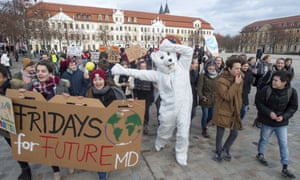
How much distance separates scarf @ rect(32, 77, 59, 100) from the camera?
2426 millimetres

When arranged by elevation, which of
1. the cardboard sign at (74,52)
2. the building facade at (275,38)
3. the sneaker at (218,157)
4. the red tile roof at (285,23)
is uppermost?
the red tile roof at (285,23)

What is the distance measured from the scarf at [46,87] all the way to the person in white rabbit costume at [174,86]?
88 centimetres

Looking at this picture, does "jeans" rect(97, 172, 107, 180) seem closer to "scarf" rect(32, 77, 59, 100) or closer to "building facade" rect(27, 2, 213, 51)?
"scarf" rect(32, 77, 59, 100)

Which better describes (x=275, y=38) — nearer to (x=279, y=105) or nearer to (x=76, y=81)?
(x=279, y=105)

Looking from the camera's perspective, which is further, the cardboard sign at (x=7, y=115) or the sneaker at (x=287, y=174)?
the sneaker at (x=287, y=174)

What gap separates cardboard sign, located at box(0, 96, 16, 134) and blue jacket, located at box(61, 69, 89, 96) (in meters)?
2.07

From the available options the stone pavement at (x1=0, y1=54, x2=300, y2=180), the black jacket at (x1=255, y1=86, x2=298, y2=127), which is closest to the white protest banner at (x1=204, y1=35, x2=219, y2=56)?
the stone pavement at (x1=0, y1=54, x2=300, y2=180)

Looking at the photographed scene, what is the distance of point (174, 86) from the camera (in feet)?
9.40

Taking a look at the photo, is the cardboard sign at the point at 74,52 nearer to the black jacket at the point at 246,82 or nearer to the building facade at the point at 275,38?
the black jacket at the point at 246,82

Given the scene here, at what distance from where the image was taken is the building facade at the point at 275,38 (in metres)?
57.3

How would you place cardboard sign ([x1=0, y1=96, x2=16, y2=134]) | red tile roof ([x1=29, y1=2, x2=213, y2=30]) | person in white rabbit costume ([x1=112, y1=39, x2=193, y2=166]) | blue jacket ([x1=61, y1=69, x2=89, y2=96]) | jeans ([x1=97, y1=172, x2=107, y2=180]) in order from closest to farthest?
1. cardboard sign ([x1=0, y1=96, x2=16, y2=134])
2. jeans ([x1=97, y1=172, x2=107, y2=180])
3. person in white rabbit costume ([x1=112, y1=39, x2=193, y2=166])
4. blue jacket ([x1=61, y1=69, x2=89, y2=96])
5. red tile roof ([x1=29, y1=2, x2=213, y2=30])

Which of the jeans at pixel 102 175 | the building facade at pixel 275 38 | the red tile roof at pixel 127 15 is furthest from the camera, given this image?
the building facade at pixel 275 38

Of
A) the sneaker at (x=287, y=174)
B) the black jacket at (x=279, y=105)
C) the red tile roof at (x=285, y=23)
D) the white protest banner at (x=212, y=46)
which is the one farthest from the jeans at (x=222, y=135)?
the red tile roof at (x=285, y=23)

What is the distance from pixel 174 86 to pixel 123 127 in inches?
43.2
